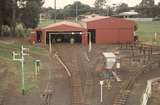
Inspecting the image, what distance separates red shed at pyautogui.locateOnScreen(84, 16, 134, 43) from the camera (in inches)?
2340

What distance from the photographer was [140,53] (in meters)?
46.6

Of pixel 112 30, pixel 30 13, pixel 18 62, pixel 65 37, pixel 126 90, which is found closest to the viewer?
pixel 126 90

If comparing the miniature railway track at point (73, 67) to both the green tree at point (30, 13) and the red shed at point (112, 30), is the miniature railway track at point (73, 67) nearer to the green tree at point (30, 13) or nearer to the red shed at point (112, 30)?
the red shed at point (112, 30)

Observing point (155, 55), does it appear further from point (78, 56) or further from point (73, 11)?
point (73, 11)

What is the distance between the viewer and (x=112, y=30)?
5962cm

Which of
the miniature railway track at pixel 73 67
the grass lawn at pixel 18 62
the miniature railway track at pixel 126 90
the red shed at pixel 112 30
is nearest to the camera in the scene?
the miniature railway track at pixel 126 90

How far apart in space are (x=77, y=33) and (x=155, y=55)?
15732mm

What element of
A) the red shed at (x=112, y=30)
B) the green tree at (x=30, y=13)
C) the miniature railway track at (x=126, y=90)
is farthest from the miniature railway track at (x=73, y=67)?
the green tree at (x=30, y=13)

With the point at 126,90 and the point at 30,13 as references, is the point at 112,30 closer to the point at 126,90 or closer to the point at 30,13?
the point at 30,13

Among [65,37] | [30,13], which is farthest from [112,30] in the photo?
[30,13]

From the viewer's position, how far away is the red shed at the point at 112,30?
195 ft

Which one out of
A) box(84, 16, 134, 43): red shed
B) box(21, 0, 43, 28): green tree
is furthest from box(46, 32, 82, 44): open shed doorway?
box(21, 0, 43, 28): green tree

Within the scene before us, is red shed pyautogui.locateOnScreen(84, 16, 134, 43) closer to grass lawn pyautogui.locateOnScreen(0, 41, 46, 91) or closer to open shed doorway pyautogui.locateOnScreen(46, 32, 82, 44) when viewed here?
open shed doorway pyautogui.locateOnScreen(46, 32, 82, 44)

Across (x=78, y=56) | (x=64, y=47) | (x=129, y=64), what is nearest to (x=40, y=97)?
(x=129, y=64)
